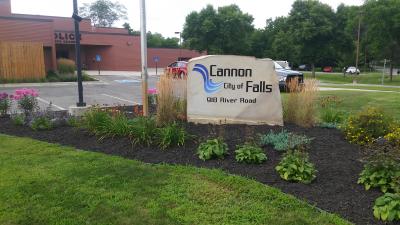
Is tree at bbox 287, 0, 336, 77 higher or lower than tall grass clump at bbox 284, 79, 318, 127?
higher

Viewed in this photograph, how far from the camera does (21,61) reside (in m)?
26.6

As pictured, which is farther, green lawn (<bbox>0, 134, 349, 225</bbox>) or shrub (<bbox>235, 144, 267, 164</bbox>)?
shrub (<bbox>235, 144, 267, 164</bbox>)

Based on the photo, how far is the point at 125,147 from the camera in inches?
252

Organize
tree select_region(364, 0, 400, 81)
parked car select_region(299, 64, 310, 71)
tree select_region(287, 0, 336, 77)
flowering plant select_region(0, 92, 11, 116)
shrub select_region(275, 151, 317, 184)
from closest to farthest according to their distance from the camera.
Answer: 1. shrub select_region(275, 151, 317, 184)
2. flowering plant select_region(0, 92, 11, 116)
3. tree select_region(364, 0, 400, 81)
4. tree select_region(287, 0, 336, 77)
5. parked car select_region(299, 64, 310, 71)

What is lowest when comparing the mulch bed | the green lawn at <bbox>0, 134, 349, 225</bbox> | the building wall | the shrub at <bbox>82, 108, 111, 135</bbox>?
the green lawn at <bbox>0, 134, 349, 225</bbox>

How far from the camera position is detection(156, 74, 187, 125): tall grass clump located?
7.46 meters

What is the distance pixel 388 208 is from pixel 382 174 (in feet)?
2.25

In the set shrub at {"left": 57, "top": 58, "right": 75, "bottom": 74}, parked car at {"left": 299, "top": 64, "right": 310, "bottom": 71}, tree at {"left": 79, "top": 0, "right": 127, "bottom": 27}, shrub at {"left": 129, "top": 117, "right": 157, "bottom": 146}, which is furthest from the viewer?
tree at {"left": 79, "top": 0, "right": 127, "bottom": 27}

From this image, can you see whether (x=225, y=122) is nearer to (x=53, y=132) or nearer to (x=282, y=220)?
(x=53, y=132)

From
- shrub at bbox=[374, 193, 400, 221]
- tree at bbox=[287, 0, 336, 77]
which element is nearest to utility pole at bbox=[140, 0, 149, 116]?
shrub at bbox=[374, 193, 400, 221]

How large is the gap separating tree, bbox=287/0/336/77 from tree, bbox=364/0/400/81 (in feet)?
14.3

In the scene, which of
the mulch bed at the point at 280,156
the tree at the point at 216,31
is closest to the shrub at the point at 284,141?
the mulch bed at the point at 280,156

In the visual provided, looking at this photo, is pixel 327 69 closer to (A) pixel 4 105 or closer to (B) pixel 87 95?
(B) pixel 87 95

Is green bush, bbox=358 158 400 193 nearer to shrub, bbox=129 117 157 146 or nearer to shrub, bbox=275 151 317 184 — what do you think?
shrub, bbox=275 151 317 184
